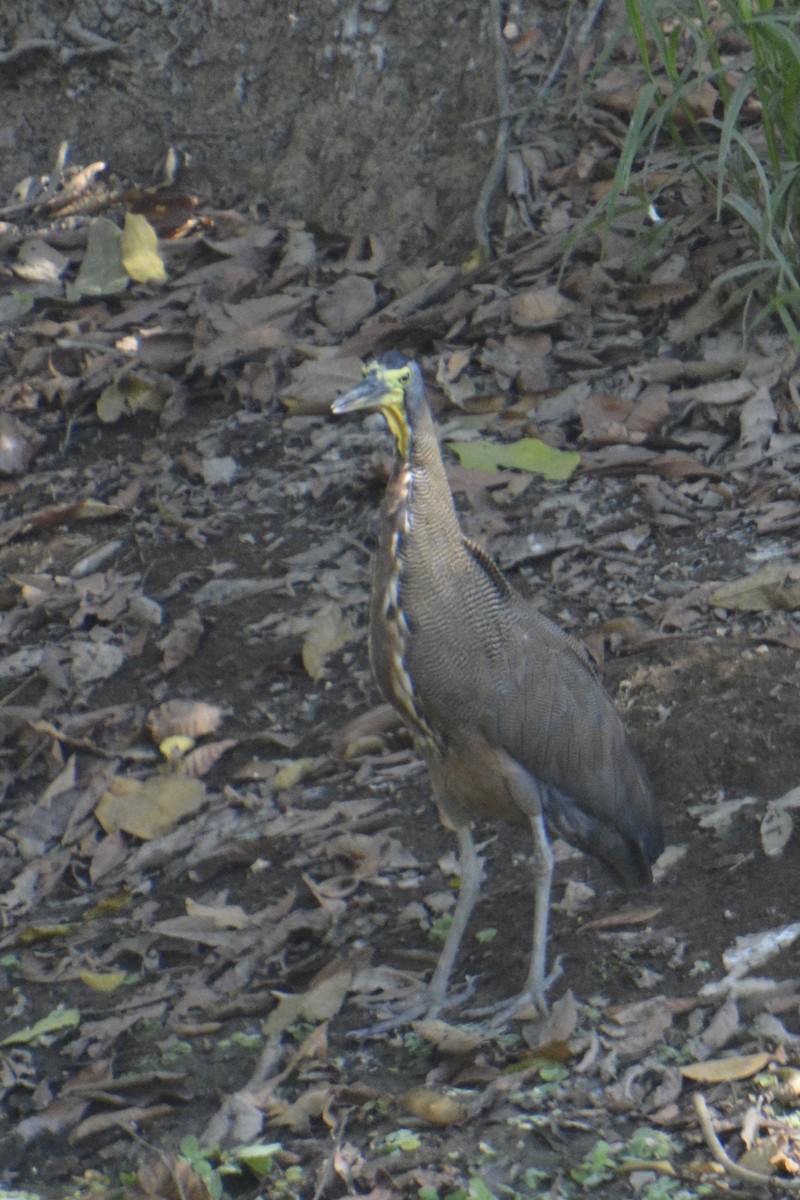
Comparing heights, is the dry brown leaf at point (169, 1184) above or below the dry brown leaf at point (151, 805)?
above

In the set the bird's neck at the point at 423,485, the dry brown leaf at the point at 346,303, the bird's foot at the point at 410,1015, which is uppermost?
the bird's neck at the point at 423,485

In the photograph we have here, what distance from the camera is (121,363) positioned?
23.5ft

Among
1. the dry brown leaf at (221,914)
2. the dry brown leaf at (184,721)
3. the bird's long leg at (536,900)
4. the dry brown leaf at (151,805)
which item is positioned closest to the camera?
the bird's long leg at (536,900)

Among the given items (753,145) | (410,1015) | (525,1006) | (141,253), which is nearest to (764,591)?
(525,1006)

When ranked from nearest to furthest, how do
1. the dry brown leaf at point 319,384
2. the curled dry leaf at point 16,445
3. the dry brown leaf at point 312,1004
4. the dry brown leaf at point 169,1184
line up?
the dry brown leaf at point 169,1184, the dry brown leaf at point 312,1004, the dry brown leaf at point 319,384, the curled dry leaf at point 16,445

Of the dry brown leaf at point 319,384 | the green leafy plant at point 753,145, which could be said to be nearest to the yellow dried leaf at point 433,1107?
the green leafy plant at point 753,145

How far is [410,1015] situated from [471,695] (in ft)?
2.82

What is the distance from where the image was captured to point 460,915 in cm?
431

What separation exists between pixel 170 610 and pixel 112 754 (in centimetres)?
70

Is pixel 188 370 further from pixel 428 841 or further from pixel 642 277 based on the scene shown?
pixel 428 841

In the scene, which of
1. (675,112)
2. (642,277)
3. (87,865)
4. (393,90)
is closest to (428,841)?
(87,865)

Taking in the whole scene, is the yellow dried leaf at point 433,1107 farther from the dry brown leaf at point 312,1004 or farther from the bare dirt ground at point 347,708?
the dry brown leaf at point 312,1004

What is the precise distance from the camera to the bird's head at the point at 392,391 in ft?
13.8

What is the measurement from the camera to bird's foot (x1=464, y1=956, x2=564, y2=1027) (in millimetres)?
3965
